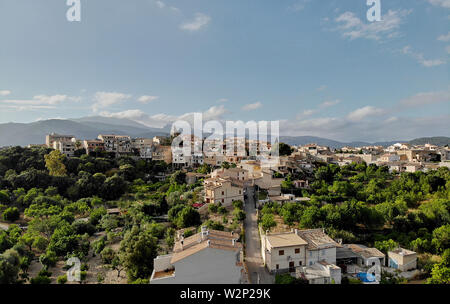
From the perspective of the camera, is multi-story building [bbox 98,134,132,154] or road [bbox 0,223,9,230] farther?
multi-story building [bbox 98,134,132,154]

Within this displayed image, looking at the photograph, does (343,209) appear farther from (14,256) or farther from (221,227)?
(14,256)

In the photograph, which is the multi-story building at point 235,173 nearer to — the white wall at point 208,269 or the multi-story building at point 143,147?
the white wall at point 208,269

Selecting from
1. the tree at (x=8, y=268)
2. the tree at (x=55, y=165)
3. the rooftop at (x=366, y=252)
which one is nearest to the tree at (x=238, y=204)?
the rooftop at (x=366, y=252)

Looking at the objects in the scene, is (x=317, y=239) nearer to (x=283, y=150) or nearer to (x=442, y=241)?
(x=442, y=241)

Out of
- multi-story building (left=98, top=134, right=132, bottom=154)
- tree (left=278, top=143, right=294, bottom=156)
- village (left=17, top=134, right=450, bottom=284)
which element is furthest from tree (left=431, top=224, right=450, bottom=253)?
multi-story building (left=98, top=134, right=132, bottom=154)

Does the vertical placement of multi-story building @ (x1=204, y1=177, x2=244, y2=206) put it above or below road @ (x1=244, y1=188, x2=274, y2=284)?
above

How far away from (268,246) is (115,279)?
6.95 m

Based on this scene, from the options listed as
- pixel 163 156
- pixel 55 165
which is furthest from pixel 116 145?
pixel 55 165

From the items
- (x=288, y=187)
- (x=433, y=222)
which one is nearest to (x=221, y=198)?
(x=288, y=187)

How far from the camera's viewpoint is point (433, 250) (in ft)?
44.8

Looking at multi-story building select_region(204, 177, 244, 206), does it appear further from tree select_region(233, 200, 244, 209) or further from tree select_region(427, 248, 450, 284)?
tree select_region(427, 248, 450, 284)

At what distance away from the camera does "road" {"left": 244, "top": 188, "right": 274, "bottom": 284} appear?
10.5m

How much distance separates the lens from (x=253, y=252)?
12422mm

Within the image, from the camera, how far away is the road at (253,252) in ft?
34.4
